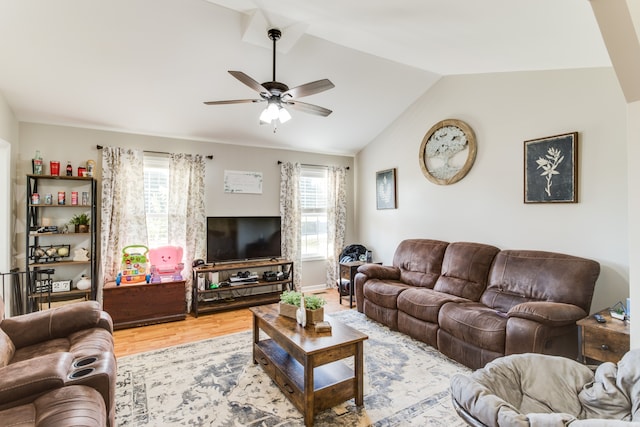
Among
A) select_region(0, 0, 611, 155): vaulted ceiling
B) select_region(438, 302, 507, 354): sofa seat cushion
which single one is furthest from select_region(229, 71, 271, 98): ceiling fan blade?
select_region(438, 302, 507, 354): sofa seat cushion

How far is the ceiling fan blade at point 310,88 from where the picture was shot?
7.80ft

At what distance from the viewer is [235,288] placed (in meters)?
4.45

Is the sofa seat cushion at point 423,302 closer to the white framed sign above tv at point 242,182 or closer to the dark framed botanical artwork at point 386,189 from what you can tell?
the dark framed botanical artwork at point 386,189

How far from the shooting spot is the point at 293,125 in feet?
15.0

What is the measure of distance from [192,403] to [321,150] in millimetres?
4256

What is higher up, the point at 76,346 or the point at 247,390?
the point at 76,346

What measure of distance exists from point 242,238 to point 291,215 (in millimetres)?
945

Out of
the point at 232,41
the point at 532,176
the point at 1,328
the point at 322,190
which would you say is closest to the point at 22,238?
the point at 1,328

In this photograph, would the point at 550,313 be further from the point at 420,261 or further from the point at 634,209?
the point at 420,261

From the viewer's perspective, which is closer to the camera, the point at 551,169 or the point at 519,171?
the point at 551,169

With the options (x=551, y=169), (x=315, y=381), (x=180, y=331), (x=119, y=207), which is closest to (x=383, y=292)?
(x=315, y=381)

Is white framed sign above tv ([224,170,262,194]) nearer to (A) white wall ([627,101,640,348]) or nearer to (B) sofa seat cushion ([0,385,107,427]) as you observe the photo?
(B) sofa seat cushion ([0,385,107,427])

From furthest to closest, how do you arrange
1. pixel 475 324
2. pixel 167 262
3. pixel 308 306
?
pixel 167 262 → pixel 475 324 → pixel 308 306

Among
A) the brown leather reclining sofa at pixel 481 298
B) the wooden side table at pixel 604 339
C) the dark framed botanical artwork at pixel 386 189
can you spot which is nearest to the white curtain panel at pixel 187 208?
the brown leather reclining sofa at pixel 481 298
